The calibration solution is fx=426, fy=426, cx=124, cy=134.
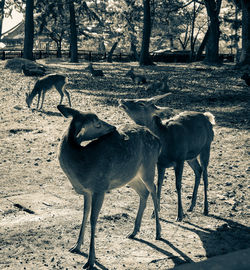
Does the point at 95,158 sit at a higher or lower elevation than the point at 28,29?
lower

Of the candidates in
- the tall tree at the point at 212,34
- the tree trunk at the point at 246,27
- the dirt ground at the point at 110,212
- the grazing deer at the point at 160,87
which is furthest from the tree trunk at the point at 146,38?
the dirt ground at the point at 110,212

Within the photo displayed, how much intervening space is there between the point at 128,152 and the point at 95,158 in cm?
51

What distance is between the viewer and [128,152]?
4871 mm

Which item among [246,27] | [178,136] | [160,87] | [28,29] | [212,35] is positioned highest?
[28,29]

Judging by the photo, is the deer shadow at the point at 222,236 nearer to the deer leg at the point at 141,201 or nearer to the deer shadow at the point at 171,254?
the deer shadow at the point at 171,254

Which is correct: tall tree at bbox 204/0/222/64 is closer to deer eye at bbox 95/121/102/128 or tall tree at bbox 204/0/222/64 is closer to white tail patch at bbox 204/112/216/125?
white tail patch at bbox 204/112/216/125

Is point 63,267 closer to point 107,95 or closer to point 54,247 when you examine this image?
Answer: point 54,247

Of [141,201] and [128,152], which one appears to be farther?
[141,201]

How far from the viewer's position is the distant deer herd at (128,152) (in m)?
4.46

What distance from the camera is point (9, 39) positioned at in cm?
7562

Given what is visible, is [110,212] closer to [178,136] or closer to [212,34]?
[178,136]

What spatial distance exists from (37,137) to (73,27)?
27.6 meters

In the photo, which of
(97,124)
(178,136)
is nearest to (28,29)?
(178,136)

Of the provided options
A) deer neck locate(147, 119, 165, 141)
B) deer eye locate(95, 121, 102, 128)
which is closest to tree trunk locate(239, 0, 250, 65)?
deer neck locate(147, 119, 165, 141)
